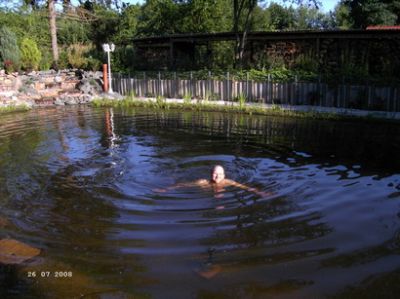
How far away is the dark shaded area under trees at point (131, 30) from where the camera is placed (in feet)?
76.1

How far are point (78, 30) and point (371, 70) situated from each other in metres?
22.6

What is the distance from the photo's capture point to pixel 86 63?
25.9 metres

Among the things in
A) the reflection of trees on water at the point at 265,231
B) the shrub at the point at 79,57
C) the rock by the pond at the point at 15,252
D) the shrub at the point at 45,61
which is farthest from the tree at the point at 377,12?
the rock by the pond at the point at 15,252

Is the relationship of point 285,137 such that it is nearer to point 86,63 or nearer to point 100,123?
point 100,123

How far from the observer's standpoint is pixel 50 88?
22953mm

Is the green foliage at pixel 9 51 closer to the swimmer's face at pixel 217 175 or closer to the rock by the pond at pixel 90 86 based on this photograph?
the rock by the pond at pixel 90 86

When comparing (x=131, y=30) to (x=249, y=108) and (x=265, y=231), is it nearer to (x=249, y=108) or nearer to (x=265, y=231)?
(x=249, y=108)

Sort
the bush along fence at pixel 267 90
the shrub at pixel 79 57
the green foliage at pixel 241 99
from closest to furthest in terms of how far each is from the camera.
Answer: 1. the bush along fence at pixel 267 90
2. the green foliage at pixel 241 99
3. the shrub at pixel 79 57

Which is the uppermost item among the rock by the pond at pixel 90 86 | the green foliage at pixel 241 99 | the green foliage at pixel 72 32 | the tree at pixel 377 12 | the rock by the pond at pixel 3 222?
the tree at pixel 377 12

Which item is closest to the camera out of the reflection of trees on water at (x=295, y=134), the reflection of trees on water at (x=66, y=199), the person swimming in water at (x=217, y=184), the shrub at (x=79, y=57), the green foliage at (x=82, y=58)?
the reflection of trees on water at (x=66, y=199)

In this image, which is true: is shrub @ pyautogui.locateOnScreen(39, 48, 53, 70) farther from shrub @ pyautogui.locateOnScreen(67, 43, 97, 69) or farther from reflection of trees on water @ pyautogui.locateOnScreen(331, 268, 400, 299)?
reflection of trees on water @ pyautogui.locateOnScreen(331, 268, 400, 299)

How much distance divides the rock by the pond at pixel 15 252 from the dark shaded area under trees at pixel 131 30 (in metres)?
15.6

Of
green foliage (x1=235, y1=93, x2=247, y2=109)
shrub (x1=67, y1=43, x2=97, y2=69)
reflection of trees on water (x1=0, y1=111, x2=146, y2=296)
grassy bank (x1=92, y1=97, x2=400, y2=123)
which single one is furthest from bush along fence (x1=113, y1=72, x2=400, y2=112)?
reflection of trees on water (x1=0, y1=111, x2=146, y2=296)

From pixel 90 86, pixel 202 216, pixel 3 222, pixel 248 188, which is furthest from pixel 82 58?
pixel 202 216
